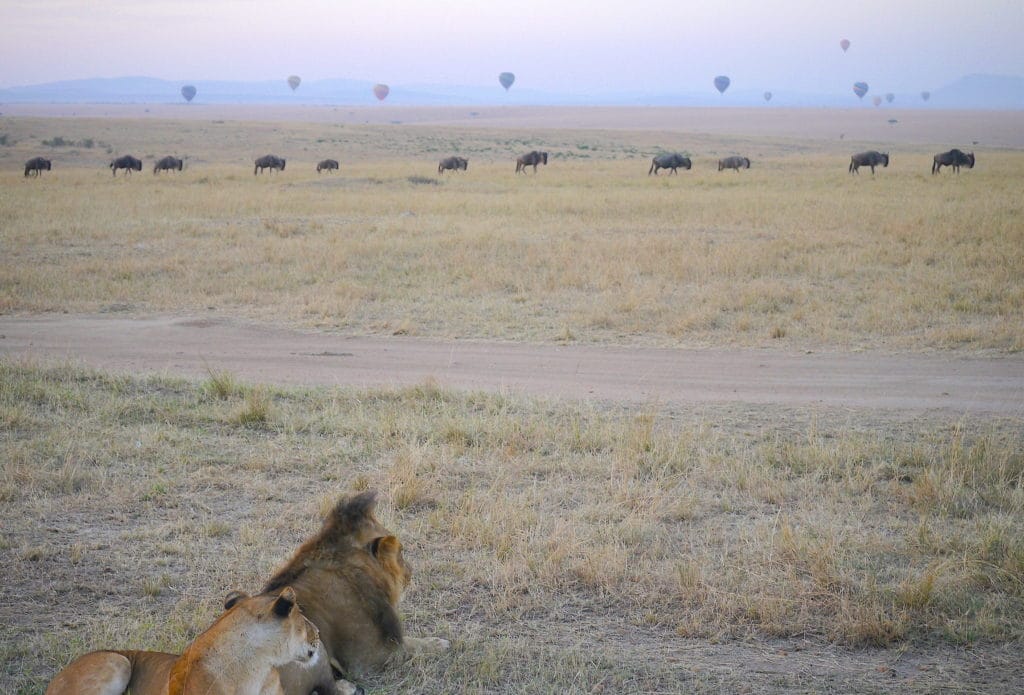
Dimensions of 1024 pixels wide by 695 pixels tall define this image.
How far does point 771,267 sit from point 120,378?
36.7ft

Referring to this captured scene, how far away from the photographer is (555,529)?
5.72 m

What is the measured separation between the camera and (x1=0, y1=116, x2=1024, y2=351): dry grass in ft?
42.9

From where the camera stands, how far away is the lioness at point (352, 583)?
3.61 metres

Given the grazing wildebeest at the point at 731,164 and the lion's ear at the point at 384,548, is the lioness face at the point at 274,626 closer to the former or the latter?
the lion's ear at the point at 384,548

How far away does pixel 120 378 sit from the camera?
9.43 m

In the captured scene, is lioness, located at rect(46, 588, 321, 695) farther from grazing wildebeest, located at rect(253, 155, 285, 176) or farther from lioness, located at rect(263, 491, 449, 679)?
grazing wildebeest, located at rect(253, 155, 285, 176)

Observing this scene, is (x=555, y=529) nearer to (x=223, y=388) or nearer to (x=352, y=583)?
(x=352, y=583)

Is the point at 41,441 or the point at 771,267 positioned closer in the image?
the point at 41,441

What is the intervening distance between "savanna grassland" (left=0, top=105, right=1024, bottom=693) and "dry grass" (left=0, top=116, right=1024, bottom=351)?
11 cm

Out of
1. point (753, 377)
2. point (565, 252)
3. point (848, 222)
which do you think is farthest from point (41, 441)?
point (848, 222)

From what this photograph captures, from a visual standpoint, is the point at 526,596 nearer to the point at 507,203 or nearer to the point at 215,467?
the point at 215,467

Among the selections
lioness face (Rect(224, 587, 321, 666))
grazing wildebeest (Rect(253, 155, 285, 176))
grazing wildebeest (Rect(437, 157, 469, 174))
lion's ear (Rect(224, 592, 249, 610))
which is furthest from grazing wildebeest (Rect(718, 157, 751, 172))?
lioness face (Rect(224, 587, 321, 666))

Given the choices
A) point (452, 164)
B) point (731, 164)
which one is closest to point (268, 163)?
point (452, 164)

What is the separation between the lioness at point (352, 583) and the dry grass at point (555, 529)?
1.27 ft
